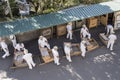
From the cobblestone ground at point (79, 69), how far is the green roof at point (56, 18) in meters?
2.28

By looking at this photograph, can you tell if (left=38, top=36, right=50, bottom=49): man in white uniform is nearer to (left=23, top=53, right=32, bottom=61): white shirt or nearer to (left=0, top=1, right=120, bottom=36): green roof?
(left=0, top=1, right=120, bottom=36): green roof

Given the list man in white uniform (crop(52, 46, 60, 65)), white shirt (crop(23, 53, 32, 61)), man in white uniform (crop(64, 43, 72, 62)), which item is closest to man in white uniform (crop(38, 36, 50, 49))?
man in white uniform (crop(52, 46, 60, 65))

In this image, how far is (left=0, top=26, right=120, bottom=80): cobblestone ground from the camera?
15.0 meters

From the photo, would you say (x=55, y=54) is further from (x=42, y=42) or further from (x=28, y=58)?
(x=28, y=58)

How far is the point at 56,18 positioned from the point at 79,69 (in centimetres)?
404

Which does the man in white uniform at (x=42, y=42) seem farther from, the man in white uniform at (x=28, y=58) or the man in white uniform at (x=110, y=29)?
the man in white uniform at (x=110, y=29)

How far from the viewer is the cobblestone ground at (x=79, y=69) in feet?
49.1

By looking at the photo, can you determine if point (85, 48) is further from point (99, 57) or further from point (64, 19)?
point (64, 19)

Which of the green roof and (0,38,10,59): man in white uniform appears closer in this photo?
the green roof

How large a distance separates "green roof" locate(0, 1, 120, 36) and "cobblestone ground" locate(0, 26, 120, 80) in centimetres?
228

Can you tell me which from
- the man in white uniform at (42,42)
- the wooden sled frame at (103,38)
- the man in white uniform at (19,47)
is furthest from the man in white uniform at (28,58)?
the wooden sled frame at (103,38)

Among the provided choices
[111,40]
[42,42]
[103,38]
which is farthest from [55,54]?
[103,38]

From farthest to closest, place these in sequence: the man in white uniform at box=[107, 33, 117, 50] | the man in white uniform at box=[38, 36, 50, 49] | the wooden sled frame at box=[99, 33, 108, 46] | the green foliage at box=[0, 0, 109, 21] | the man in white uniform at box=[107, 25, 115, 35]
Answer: the man in white uniform at box=[107, 25, 115, 35] < the wooden sled frame at box=[99, 33, 108, 46] < the green foliage at box=[0, 0, 109, 21] < the man in white uniform at box=[107, 33, 117, 50] < the man in white uniform at box=[38, 36, 50, 49]

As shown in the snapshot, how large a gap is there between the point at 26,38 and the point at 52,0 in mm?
3612
